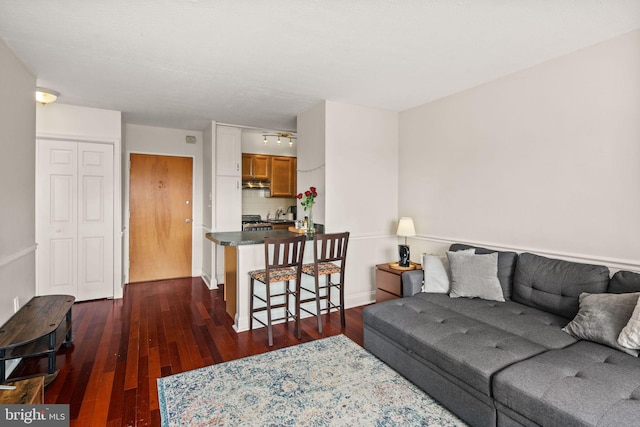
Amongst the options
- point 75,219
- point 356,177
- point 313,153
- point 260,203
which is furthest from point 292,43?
point 260,203

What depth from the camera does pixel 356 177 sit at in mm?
3994

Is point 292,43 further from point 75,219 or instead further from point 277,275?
point 75,219

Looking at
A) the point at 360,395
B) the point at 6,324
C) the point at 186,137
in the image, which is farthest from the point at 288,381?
the point at 186,137

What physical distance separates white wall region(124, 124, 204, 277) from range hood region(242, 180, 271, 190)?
0.80 metres

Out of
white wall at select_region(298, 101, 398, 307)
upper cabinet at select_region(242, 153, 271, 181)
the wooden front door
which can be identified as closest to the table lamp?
white wall at select_region(298, 101, 398, 307)

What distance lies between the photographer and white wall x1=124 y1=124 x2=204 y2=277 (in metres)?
5.02

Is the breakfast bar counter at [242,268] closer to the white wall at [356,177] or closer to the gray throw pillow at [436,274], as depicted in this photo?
the white wall at [356,177]

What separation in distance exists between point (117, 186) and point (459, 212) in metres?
4.41

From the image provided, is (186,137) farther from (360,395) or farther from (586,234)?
(586,234)

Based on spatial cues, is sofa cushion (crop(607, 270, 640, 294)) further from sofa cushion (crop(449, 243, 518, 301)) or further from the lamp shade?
the lamp shade

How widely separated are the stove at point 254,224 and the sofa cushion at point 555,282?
390 cm

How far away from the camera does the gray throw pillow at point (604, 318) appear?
6.05ft

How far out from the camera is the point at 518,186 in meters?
2.93

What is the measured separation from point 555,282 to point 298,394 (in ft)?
6.83
